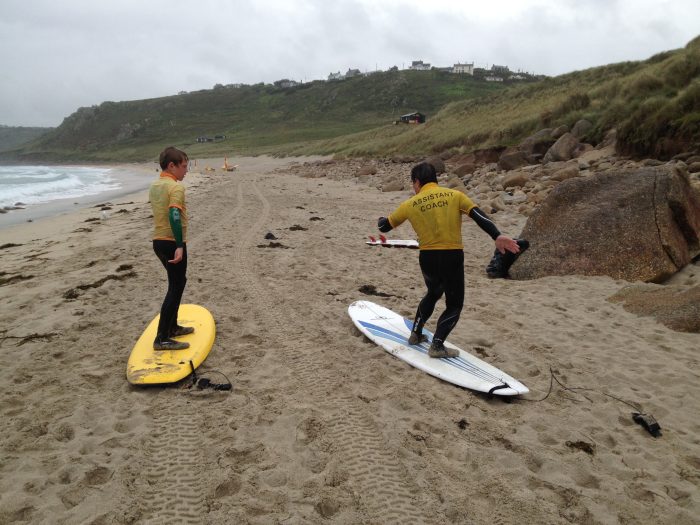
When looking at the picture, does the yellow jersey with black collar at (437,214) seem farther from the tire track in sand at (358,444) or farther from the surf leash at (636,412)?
the tire track in sand at (358,444)

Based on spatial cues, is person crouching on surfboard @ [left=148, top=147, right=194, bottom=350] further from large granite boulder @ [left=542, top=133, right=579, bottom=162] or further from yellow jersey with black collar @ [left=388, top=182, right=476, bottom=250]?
large granite boulder @ [left=542, top=133, right=579, bottom=162]

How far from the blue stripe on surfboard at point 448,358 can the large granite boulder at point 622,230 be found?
137 inches

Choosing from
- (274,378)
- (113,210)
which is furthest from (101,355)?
(113,210)

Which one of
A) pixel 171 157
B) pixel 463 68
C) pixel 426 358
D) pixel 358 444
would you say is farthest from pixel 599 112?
pixel 463 68

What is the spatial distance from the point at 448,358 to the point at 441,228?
1.44 m

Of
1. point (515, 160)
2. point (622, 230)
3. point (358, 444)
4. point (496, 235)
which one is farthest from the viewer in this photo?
point (515, 160)

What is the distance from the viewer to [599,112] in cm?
1762

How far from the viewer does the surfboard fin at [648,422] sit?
10.9 feet

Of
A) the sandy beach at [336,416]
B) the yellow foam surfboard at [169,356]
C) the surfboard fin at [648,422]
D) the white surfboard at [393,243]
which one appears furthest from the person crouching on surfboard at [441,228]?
the white surfboard at [393,243]

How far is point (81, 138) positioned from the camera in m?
123

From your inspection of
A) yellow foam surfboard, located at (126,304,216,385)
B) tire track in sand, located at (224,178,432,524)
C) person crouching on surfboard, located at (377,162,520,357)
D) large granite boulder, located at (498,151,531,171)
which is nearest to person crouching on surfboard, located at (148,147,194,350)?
yellow foam surfboard, located at (126,304,216,385)

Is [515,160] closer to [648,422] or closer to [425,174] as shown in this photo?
[425,174]

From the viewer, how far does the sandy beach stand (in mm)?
2695

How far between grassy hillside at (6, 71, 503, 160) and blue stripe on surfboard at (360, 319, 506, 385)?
72169mm
